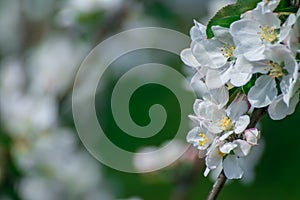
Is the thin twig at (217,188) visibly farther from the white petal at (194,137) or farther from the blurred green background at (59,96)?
the blurred green background at (59,96)

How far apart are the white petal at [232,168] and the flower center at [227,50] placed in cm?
9

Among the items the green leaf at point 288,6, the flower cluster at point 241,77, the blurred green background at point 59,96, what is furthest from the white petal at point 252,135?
the blurred green background at point 59,96

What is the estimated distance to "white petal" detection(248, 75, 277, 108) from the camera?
68cm

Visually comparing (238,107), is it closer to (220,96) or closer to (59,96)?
(220,96)

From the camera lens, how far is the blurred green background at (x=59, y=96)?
166 cm

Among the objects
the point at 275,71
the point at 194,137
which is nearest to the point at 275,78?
the point at 275,71

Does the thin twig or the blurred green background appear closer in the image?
the thin twig

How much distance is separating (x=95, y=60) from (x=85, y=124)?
0.16 metres

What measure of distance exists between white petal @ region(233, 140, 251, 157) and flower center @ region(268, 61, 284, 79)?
67 millimetres

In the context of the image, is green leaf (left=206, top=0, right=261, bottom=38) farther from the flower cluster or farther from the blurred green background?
the blurred green background

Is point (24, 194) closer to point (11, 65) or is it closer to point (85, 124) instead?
point (85, 124)

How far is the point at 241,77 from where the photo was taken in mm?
676

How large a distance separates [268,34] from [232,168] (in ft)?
0.41

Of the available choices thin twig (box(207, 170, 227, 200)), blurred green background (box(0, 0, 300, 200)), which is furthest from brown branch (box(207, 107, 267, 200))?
blurred green background (box(0, 0, 300, 200))
